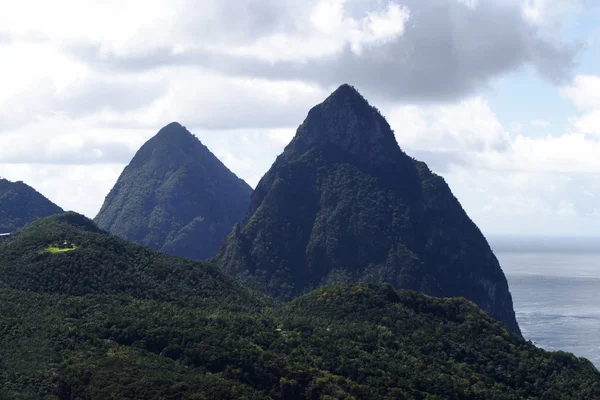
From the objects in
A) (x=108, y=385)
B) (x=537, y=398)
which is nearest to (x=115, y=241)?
(x=108, y=385)

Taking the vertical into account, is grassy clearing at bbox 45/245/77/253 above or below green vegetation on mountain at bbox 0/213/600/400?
above

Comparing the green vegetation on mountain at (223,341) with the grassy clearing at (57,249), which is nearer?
the green vegetation on mountain at (223,341)

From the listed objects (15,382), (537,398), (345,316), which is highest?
(345,316)

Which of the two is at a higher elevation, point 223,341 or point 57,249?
point 57,249

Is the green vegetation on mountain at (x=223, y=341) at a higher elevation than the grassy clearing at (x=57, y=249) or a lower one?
lower

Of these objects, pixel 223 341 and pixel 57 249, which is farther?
pixel 57 249

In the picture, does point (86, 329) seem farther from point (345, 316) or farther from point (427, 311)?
A: point (427, 311)

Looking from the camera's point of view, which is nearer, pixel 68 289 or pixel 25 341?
pixel 25 341

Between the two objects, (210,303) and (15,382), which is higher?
(210,303)
